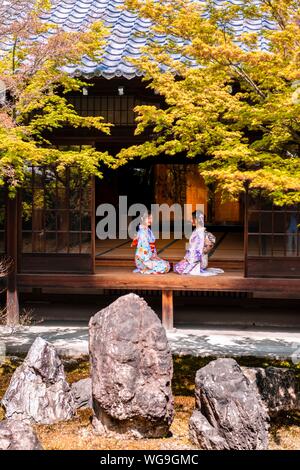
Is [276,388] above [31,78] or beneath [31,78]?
beneath

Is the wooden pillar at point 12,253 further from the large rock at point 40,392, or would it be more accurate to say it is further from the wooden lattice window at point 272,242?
the wooden lattice window at point 272,242

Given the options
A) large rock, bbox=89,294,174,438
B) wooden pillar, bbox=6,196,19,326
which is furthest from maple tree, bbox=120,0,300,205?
wooden pillar, bbox=6,196,19,326

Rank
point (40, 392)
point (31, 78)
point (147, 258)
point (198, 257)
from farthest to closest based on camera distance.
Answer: point (147, 258), point (198, 257), point (31, 78), point (40, 392)

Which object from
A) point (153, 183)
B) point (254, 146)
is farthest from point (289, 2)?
point (153, 183)

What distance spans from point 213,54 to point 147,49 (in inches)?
70.9

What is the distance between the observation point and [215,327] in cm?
1201

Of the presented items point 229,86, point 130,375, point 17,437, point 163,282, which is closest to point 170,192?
point 163,282

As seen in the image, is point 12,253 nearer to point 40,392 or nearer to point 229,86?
point 40,392

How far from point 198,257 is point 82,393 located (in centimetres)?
451

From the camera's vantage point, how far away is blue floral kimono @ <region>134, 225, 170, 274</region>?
12156 mm

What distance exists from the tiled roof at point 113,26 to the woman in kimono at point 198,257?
329cm

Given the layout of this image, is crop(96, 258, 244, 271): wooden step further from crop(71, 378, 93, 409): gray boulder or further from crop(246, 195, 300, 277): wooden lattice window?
crop(71, 378, 93, 409): gray boulder

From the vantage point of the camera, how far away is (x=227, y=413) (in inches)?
269

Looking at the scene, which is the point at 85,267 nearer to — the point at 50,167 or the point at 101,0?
the point at 50,167
